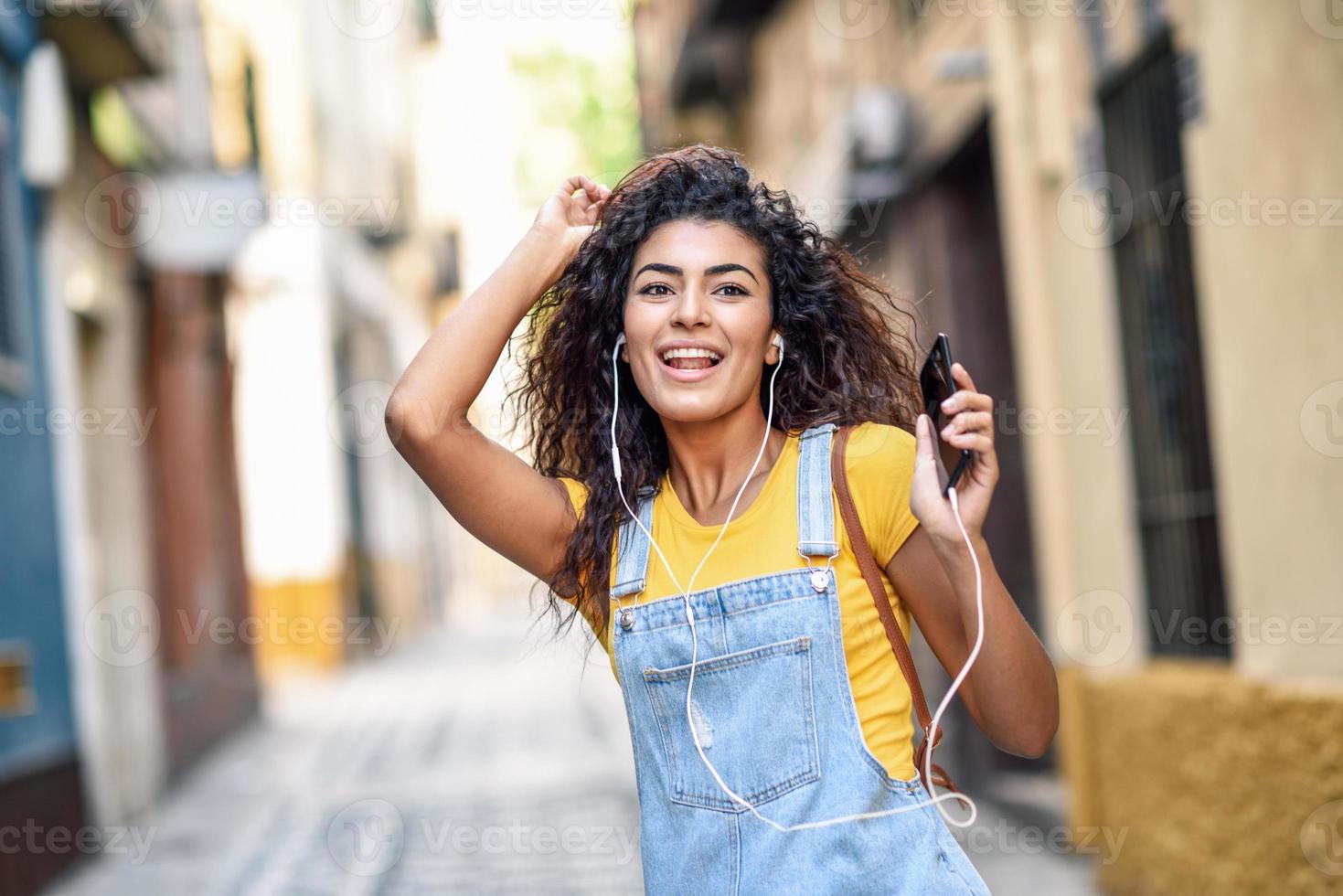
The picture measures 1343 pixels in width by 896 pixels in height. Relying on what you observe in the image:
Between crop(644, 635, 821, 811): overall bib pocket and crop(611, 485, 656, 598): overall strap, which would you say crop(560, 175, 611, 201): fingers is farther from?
crop(644, 635, 821, 811): overall bib pocket

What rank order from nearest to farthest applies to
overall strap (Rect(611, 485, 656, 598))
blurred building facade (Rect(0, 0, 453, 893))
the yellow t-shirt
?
the yellow t-shirt < overall strap (Rect(611, 485, 656, 598)) < blurred building facade (Rect(0, 0, 453, 893))

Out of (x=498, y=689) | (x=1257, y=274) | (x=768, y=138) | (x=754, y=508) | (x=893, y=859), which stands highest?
(x=768, y=138)

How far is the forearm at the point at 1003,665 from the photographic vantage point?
2102 mm

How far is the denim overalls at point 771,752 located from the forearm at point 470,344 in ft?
1.38

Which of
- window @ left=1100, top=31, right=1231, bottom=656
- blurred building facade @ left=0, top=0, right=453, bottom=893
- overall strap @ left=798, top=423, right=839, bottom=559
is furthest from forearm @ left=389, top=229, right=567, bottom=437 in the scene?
blurred building facade @ left=0, top=0, right=453, bottom=893

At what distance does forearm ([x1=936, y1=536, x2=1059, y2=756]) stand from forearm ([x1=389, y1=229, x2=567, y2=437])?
2.60 ft

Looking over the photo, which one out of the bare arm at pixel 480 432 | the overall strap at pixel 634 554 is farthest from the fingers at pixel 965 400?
the bare arm at pixel 480 432

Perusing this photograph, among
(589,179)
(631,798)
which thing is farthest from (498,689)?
(589,179)

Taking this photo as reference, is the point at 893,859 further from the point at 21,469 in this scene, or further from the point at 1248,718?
the point at 21,469

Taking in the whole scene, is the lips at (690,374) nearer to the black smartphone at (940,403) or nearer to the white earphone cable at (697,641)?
the white earphone cable at (697,641)

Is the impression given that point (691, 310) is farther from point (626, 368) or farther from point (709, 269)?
point (626, 368)

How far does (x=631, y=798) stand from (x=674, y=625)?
635cm

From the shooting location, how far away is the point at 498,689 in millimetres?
15562

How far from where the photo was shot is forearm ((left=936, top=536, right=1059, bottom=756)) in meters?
2.10
